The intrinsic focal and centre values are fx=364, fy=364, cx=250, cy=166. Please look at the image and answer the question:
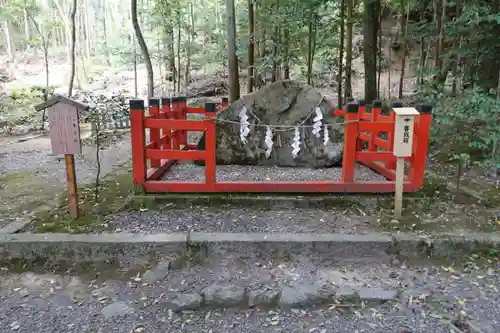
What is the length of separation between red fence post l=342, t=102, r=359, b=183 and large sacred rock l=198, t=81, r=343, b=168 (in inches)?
35.9

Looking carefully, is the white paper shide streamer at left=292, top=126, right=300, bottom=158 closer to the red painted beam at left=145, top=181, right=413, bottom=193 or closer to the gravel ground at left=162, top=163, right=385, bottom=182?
the gravel ground at left=162, top=163, right=385, bottom=182

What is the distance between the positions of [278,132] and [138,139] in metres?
2.11

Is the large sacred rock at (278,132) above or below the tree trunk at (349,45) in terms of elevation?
below

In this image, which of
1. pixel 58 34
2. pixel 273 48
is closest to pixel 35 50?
pixel 58 34

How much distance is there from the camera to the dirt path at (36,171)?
434 cm

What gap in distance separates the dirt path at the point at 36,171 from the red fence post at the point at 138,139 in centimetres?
112

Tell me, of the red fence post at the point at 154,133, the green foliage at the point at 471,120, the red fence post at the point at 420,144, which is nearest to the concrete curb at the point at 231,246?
the red fence post at the point at 420,144

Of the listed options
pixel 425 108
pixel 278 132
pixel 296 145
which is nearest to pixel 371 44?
pixel 278 132

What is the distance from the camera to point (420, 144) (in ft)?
13.8

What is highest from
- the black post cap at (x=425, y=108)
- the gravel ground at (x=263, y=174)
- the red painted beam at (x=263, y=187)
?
the black post cap at (x=425, y=108)

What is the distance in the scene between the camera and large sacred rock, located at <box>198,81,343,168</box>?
5.29m

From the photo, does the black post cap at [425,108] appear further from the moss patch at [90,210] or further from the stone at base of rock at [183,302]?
the moss patch at [90,210]

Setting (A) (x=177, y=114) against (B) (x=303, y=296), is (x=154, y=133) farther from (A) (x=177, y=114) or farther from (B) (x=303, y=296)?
(B) (x=303, y=296)

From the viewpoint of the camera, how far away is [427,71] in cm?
720
